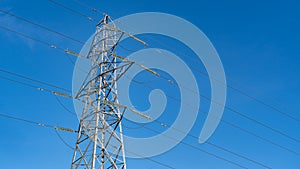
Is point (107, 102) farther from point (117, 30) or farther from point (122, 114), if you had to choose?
point (117, 30)

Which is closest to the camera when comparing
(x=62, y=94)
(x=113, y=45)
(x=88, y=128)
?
(x=88, y=128)

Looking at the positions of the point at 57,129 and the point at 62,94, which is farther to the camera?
the point at 62,94

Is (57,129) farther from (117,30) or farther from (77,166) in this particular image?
(117,30)

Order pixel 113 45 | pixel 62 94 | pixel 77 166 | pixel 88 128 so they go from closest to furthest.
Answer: pixel 77 166 < pixel 88 128 < pixel 62 94 < pixel 113 45

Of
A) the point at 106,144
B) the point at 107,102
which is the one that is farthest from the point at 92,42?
the point at 106,144

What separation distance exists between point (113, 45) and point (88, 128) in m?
5.84

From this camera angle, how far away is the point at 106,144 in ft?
53.4

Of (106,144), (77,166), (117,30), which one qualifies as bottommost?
(77,166)

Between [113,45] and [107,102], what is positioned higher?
[113,45]

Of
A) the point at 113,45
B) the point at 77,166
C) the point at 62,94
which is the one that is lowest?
the point at 77,166

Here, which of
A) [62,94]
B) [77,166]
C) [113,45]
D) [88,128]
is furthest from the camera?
[113,45]

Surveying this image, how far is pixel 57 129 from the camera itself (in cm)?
1678

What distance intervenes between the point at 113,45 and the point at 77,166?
7.84 m

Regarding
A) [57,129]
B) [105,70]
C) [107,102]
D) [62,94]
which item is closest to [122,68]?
[105,70]
